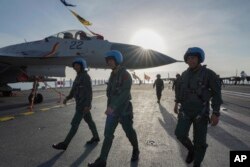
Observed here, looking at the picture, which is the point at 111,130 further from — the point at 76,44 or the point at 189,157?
the point at 76,44

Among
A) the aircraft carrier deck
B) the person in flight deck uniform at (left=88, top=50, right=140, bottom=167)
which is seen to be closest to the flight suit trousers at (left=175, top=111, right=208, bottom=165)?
the aircraft carrier deck

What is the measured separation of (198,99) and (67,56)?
39.3ft

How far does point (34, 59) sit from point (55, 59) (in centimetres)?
110

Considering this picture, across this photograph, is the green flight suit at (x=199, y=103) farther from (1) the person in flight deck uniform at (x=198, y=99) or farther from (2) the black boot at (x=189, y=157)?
(2) the black boot at (x=189, y=157)

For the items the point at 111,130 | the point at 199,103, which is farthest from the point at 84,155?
the point at 199,103

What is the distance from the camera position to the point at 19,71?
57.8ft

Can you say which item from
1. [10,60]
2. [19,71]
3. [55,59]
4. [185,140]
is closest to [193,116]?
[185,140]

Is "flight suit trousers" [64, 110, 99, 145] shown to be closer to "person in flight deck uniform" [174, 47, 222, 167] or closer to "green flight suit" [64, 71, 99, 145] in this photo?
"green flight suit" [64, 71, 99, 145]

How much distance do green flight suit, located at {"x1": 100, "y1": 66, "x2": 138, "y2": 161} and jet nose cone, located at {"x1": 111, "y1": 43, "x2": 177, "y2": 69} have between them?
9692 mm

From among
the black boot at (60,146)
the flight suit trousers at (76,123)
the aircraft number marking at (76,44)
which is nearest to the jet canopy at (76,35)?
the aircraft number marking at (76,44)

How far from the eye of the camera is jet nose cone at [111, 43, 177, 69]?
1468 centimetres

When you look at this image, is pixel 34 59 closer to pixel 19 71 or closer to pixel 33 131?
pixel 19 71

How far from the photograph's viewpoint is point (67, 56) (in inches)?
609

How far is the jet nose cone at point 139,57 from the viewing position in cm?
1468
